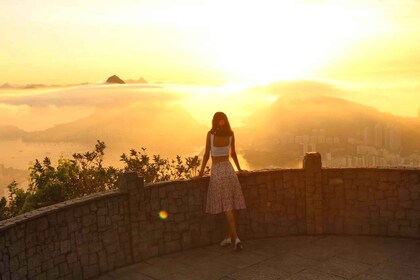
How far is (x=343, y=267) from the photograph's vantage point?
8.22m

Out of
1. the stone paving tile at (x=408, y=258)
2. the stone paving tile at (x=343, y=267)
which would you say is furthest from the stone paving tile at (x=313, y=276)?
the stone paving tile at (x=408, y=258)

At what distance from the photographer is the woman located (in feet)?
29.4

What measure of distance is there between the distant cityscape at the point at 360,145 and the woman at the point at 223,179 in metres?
50.2

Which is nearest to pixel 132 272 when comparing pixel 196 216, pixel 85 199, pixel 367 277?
pixel 85 199

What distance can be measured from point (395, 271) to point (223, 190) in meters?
3.07

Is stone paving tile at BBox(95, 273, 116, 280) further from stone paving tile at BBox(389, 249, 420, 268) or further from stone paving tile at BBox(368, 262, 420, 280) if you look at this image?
stone paving tile at BBox(389, 249, 420, 268)

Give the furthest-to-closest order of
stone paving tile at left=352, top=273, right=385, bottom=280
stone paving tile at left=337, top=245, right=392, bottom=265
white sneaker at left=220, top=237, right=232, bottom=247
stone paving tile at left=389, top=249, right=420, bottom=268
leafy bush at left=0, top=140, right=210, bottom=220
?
1. leafy bush at left=0, top=140, right=210, bottom=220
2. white sneaker at left=220, top=237, right=232, bottom=247
3. stone paving tile at left=337, top=245, right=392, bottom=265
4. stone paving tile at left=389, top=249, right=420, bottom=268
5. stone paving tile at left=352, top=273, right=385, bottom=280

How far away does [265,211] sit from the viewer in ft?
32.6

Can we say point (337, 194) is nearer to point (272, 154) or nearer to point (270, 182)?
point (270, 182)

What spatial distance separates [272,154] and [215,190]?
54.1m

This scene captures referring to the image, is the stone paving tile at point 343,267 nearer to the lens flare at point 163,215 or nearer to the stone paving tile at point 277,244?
the stone paving tile at point 277,244

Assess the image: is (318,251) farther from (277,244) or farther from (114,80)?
(114,80)

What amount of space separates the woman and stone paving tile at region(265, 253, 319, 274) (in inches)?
30.5

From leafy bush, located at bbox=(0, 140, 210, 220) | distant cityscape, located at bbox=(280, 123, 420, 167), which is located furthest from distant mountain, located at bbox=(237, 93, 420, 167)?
leafy bush, located at bbox=(0, 140, 210, 220)
